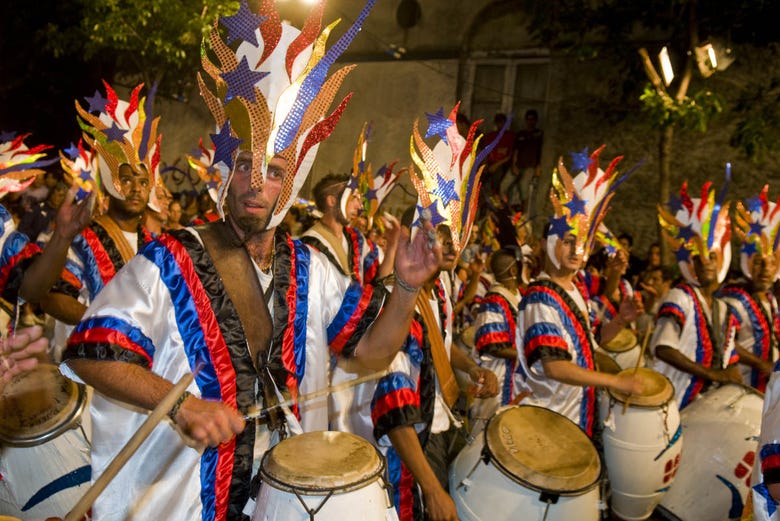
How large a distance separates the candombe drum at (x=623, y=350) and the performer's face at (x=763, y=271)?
1.18m

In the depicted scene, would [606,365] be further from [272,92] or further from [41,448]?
[41,448]

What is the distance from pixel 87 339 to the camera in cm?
187

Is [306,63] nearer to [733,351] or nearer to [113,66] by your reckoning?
[733,351]

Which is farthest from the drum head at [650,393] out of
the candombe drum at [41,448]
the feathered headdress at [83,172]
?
the feathered headdress at [83,172]

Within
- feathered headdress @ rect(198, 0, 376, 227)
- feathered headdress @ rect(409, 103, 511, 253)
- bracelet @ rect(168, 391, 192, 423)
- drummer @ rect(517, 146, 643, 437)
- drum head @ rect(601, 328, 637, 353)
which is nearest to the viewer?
bracelet @ rect(168, 391, 192, 423)

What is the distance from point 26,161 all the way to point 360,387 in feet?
10.3

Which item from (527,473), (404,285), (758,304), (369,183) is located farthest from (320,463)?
(758,304)

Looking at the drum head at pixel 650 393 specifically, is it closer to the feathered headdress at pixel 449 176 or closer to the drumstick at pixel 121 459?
the feathered headdress at pixel 449 176

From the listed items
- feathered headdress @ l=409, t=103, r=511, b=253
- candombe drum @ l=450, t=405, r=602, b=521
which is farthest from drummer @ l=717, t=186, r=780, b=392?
feathered headdress @ l=409, t=103, r=511, b=253

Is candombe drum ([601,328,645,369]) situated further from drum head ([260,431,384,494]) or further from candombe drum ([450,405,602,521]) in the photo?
drum head ([260,431,384,494])

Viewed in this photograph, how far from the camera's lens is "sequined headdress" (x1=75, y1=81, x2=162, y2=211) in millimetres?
4098

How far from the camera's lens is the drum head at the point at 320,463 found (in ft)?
6.14

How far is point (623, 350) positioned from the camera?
6.03 meters

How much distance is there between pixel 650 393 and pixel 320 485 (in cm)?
Answer: 306
